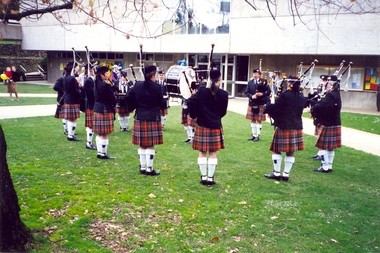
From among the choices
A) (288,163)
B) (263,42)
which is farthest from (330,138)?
(263,42)

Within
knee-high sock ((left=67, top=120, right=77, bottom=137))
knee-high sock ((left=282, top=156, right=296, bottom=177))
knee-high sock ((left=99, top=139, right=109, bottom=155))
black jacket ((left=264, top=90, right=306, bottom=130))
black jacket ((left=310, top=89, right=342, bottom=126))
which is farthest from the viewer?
knee-high sock ((left=67, top=120, right=77, bottom=137))

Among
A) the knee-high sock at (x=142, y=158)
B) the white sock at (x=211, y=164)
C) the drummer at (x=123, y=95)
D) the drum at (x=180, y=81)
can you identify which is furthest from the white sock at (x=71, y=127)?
the white sock at (x=211, y=164)

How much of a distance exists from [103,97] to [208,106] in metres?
2.47

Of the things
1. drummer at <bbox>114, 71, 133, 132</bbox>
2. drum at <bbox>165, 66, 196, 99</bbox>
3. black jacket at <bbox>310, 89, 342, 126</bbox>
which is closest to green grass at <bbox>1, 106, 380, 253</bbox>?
black jacket at <bbox>310, 89, 342, 126</bbox>

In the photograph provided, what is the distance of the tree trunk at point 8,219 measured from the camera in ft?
11.1

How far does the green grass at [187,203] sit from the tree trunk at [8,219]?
0.23 meters

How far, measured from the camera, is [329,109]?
675cm

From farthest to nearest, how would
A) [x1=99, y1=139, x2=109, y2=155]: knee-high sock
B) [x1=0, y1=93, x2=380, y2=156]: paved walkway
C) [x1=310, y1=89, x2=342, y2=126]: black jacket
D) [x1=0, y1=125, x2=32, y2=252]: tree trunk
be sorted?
[x1=0, y1=93, x2=380, y2=156]: paved walkway → [x1=99, y1=139, x2=109, y2=155]: knee-high sock → [x1=310, y1=89, x2=342, y2=126]: black jacket → [x1=0, y1=125, x2=32, y2=252]: tree trunk

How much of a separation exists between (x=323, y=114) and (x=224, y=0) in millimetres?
13977

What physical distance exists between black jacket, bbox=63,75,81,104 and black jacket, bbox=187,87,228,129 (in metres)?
3.89

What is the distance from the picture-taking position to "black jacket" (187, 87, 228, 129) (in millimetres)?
5605

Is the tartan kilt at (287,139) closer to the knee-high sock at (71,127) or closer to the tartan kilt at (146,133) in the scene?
the tartan kilt at (146,133)

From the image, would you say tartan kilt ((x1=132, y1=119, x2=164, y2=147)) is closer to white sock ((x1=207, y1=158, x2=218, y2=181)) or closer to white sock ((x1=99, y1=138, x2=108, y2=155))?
white sock ((x1=207, y1=158, x2=218, y2=181))

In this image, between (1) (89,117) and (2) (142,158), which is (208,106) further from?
(1) (89,117)
